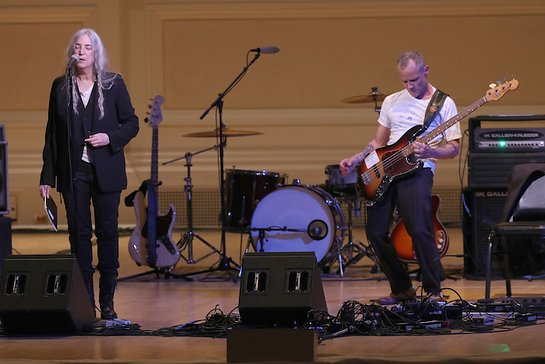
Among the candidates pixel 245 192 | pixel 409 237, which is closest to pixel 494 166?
pixel 409 237

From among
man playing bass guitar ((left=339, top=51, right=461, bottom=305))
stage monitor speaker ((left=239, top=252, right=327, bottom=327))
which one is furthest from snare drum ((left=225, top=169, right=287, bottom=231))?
stage monitor speaker ((left=239, top=252, right=327, bottom=327))

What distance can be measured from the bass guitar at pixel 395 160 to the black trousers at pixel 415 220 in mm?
59

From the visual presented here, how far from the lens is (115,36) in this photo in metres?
13.2

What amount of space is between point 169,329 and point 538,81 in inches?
336

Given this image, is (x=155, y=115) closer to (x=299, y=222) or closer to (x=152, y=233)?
(x=152, y=233)

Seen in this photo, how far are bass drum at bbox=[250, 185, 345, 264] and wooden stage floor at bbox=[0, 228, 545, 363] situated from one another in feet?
1.02

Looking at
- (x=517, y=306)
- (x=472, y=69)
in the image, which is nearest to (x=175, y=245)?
(x=517, y=306)

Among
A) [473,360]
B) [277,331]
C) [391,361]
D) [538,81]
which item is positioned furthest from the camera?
[538,81]

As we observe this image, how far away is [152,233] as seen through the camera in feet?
27.8

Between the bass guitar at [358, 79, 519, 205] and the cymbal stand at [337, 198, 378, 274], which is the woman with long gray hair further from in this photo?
the cymbal stand at [337, 198, 378, 274]

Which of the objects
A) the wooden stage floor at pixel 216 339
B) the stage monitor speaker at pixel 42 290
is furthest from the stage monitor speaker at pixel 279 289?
the stage monitor speaker at pixel 42 290

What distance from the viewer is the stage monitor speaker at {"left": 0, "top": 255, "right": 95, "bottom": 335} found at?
17.1ft

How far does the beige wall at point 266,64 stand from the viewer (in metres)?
13.0

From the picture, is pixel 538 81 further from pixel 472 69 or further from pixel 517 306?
pixel 517 306
